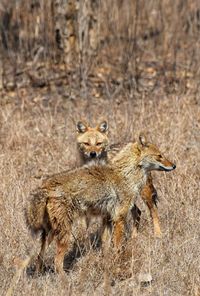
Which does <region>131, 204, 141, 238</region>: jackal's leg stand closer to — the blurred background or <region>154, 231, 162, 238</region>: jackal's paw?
<region>154, 231, 162, 238</region>: jackal's paw

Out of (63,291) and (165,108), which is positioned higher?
(63,291)

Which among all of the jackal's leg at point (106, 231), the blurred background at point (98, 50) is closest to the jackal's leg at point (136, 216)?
the jackal's leg at point (106, 231)

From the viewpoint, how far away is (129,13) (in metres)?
13.2

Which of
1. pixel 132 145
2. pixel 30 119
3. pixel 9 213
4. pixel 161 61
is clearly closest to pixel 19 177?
pixel 9 213

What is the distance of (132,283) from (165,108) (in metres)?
5.50

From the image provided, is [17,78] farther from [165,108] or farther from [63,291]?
[63,291]

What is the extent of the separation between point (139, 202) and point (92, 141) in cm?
87

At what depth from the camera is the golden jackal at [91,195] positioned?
20.3 ft

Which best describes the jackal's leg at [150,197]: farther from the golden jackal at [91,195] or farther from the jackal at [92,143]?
the golden jackal at [91,195]

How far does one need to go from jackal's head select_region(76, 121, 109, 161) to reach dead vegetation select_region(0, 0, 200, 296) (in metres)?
0.35

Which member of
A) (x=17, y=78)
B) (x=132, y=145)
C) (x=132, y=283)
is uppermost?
(x=132, y=145)

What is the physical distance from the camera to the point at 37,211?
20.1 ft

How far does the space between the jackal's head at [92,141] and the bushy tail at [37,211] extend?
84.2 inches

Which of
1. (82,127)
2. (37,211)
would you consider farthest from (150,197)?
(37,211)
